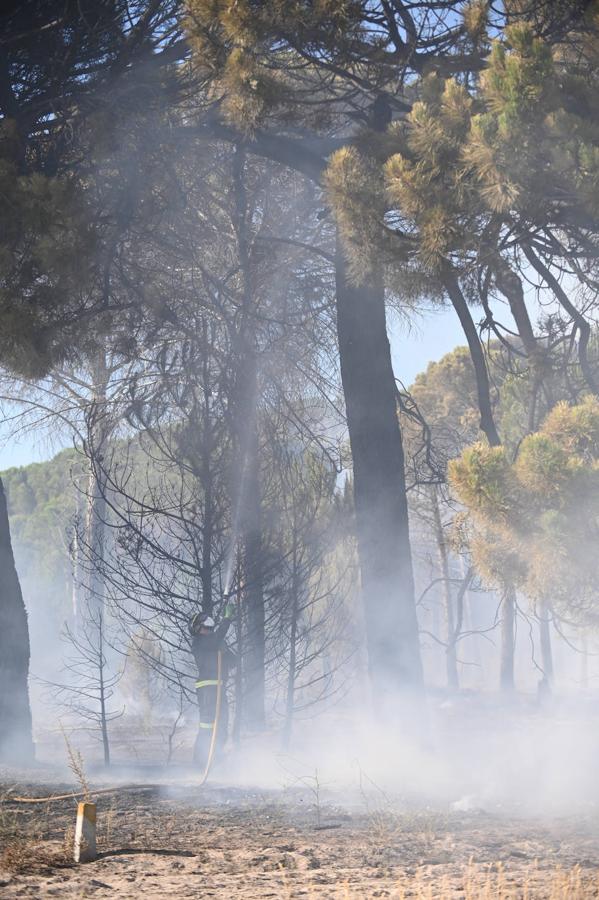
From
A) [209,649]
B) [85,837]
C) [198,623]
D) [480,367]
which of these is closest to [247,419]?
[198,623]

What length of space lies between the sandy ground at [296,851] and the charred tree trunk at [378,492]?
8.38ft

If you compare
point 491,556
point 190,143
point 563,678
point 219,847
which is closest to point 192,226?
point 190,143

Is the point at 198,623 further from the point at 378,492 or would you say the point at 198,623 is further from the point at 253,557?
the point at 253,557

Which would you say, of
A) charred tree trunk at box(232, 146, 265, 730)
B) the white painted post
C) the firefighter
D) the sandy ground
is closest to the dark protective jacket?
the firefighter

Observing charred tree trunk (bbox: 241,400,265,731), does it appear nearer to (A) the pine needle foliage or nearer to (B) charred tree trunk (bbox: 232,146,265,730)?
(B) charred tree trunk (bbox: 232,146,265,730)

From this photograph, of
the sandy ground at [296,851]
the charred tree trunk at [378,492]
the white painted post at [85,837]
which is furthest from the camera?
the charred tree trunk at [378,492]

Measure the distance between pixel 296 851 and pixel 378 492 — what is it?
515 centimetres

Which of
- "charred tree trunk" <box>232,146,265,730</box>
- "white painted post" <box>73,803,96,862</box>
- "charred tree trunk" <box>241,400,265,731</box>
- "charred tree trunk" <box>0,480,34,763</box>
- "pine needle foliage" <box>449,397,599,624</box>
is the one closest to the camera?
"white painted post" <box>73,803,96,862</box>

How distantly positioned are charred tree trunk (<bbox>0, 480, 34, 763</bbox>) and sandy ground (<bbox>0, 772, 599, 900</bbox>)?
4.92 metres

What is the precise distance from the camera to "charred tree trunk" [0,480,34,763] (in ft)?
41.4

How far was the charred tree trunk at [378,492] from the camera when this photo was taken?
10.4 m

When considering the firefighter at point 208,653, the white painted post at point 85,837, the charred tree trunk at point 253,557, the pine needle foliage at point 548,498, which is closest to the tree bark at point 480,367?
the pine needle foliage at point 548,498

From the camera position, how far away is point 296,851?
19.4 ft

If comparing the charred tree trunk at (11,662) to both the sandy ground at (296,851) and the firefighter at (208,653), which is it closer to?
the firefighter at (208,653)
